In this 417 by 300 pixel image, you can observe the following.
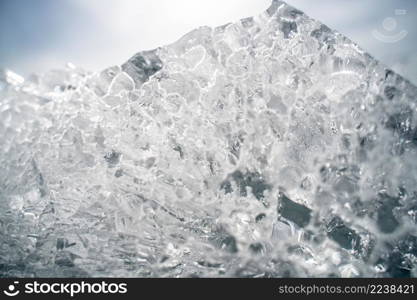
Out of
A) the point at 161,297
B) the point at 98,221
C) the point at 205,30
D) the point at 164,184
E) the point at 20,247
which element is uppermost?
the point at 205,30

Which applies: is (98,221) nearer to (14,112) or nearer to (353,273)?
(14,112)

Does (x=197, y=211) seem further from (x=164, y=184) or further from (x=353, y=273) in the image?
(x=353, y=273)

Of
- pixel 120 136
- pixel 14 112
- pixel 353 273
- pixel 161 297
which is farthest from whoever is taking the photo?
pixel 14 112

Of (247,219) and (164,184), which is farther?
(164,184)

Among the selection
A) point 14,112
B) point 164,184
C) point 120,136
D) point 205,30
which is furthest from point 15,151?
point 205,30

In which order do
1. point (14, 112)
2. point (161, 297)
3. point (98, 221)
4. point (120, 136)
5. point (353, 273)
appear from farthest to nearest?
point (14, 112) → point (120, 136) → point (98, 221) → point (353, 273) → point (161, 297)

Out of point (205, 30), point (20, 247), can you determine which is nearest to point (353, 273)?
point (205, 30)

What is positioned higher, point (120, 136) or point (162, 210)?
point (120, 136)
